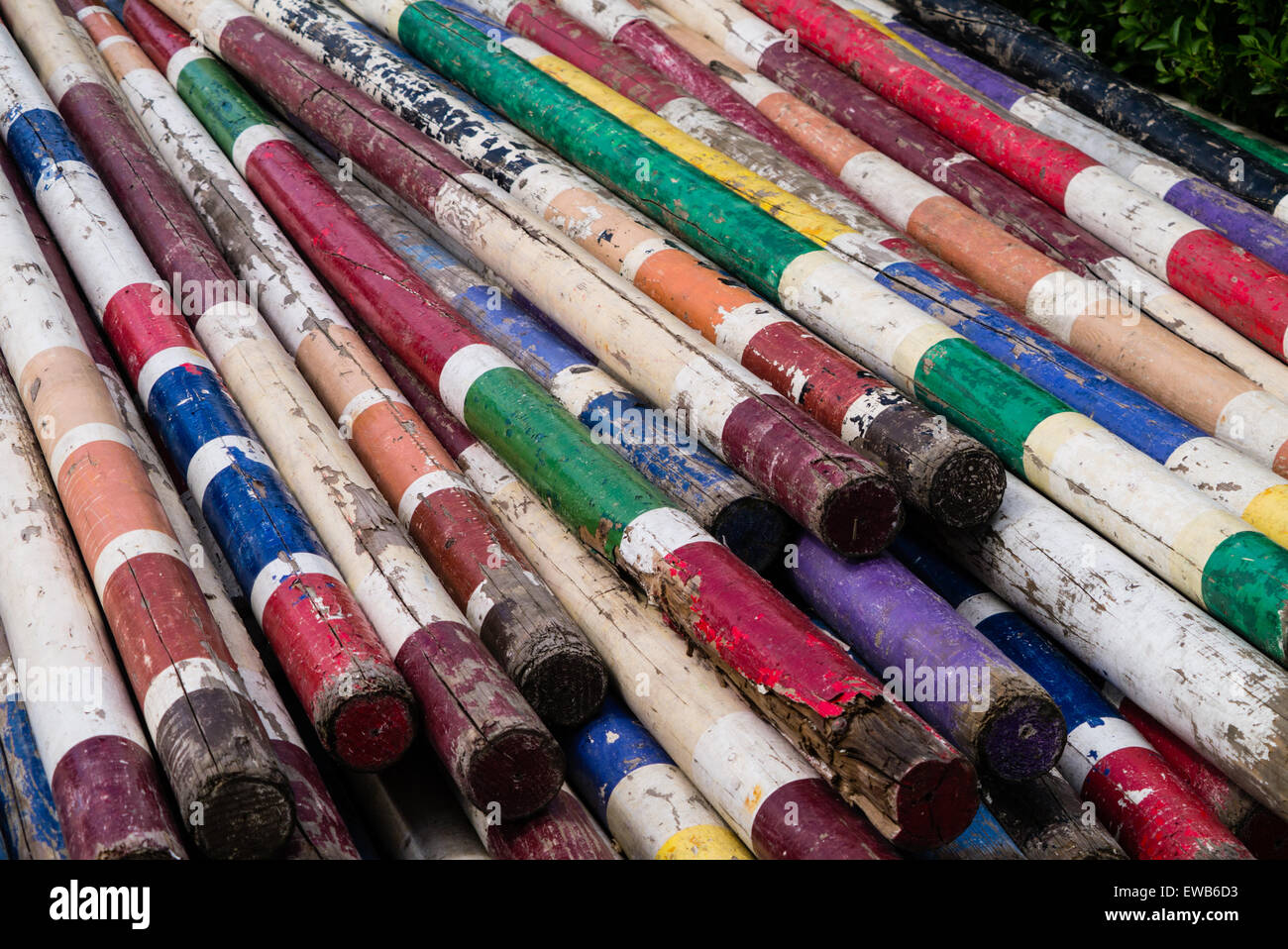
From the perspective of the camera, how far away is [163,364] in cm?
430

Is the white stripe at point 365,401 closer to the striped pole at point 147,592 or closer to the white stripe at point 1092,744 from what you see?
the striped pole at point 147,592

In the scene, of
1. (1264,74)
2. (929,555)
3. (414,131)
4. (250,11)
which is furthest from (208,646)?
(1264,74)

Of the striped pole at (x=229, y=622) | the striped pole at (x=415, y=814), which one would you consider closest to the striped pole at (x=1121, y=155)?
the striped pole at (x=415, y=814)

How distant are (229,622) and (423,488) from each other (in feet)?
2.31

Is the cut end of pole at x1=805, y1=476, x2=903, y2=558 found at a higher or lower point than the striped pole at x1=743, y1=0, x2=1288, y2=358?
lower

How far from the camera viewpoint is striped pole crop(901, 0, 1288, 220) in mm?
5277

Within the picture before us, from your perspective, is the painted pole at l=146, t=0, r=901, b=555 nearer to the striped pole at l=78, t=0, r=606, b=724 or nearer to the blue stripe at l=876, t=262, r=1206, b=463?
the striped pole at l=78, t=0, r=606, b=724

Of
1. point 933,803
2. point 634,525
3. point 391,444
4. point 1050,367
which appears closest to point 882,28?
point 1050,367

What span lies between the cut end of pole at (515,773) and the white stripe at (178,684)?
0.64 meters

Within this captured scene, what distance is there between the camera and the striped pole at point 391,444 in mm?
3490

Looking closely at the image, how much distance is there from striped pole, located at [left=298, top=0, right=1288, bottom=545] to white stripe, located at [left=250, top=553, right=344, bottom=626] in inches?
61.6

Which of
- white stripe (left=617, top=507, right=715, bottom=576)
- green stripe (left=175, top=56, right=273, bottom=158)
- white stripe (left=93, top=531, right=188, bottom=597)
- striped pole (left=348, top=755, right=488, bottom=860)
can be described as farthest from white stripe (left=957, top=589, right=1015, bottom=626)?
green stripe (left=175, top=56, right=273, bottom=158)

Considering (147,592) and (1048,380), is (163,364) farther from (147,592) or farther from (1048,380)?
(1048,380)
